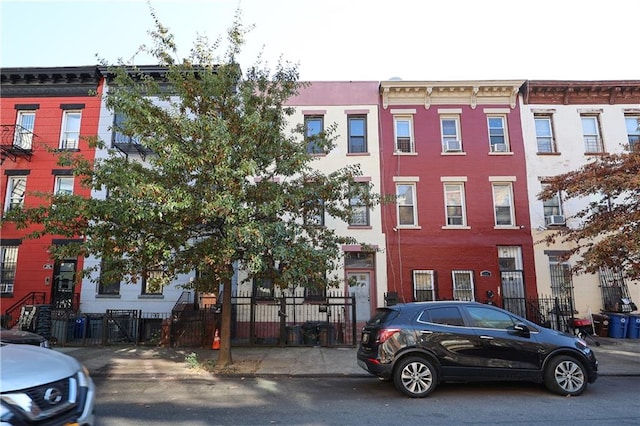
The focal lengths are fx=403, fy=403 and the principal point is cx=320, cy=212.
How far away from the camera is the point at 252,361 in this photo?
10.4 meters

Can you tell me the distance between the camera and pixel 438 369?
7172 millimetres

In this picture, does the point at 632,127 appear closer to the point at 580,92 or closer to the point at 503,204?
the point at 580,92

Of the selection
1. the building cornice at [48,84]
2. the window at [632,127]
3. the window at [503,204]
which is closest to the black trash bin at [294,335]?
the window at [503,204]

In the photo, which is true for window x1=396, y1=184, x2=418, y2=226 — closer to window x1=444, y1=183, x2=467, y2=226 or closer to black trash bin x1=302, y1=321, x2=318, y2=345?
window x1=444, y1=183, x2=467, y2=226

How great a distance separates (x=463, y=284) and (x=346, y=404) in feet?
35.6

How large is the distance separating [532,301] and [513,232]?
280 cm

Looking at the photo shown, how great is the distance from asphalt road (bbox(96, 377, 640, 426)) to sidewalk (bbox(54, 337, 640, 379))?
649 mm

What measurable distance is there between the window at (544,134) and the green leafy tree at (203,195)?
1115 cm

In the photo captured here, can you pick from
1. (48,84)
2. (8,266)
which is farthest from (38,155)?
(8,266)

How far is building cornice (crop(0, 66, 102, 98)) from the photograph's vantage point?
17562 millimetres

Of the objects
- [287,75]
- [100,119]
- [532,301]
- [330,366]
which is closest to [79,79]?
[100,119]

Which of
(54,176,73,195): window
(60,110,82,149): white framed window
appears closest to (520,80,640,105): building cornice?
(60,110,82,149): white framed window

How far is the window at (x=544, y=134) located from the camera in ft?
57.0

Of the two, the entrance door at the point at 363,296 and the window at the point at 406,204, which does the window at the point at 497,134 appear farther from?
the entrance door at the point at 363,296
